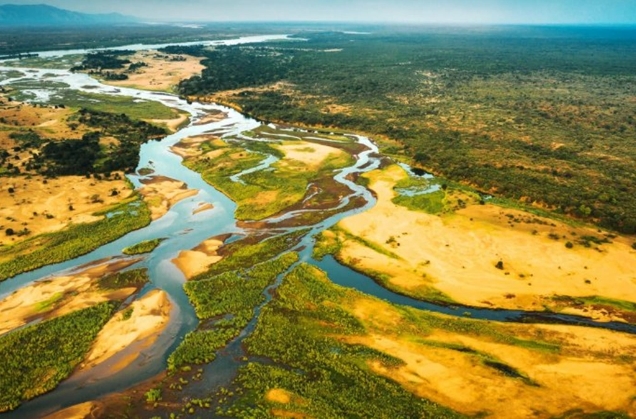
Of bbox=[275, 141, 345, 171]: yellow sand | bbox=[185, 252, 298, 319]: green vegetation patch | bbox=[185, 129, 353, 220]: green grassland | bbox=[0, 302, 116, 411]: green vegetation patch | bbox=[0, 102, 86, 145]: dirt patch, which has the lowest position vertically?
bbox=[0, 302, 116, 411]: green vegetation patch

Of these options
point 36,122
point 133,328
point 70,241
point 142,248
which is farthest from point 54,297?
point 36,122

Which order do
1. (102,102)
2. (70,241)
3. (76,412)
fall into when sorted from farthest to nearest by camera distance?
(102,102) < (70,241) < (76,412)

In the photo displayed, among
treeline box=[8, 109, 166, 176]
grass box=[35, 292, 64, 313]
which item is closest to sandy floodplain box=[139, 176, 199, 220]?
treeline box=[8, 109, 166, 176]

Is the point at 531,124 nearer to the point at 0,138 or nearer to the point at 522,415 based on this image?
the point at 522,415

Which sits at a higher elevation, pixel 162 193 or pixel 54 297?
pixel 162 193

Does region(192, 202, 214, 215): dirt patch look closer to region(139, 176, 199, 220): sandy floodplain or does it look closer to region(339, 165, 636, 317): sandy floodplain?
region(139, 176, 199, 220): sandy floodplain

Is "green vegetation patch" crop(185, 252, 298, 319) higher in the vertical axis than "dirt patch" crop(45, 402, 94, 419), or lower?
higher

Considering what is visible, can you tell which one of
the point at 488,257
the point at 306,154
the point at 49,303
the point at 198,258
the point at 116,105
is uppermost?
the point at 116,105

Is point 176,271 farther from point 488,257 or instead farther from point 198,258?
point 488,257
